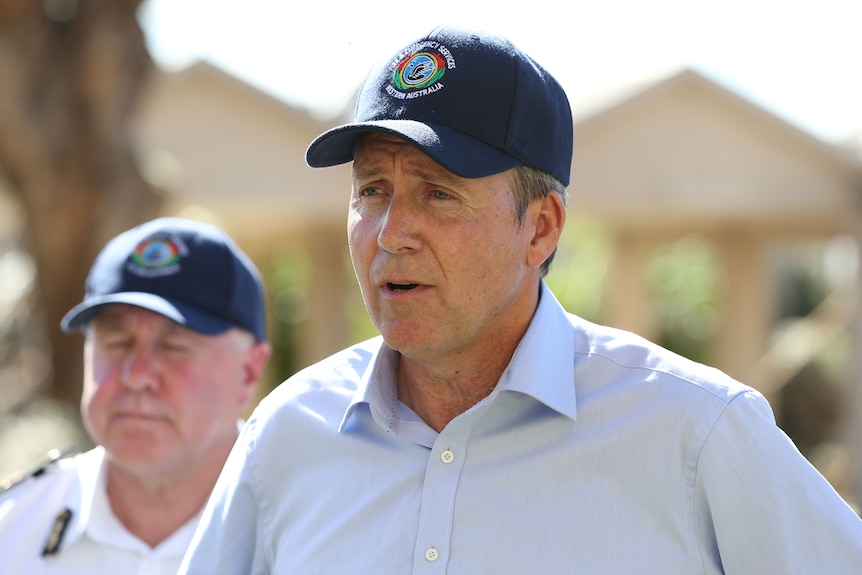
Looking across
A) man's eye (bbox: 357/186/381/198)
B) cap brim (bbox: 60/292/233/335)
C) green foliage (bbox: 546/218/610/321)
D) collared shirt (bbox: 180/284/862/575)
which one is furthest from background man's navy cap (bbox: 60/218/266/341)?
green foliage (bbox: 546/218/610/321)

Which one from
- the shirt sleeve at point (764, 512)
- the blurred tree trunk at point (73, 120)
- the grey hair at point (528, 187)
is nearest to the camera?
the shirt sleeve at point (764, 512)

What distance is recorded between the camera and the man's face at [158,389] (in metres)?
2.86

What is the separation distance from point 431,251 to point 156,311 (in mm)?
1245

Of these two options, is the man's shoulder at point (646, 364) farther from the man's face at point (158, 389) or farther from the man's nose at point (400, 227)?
the man's face at point (158, 389)

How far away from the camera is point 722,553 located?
5.75 ft

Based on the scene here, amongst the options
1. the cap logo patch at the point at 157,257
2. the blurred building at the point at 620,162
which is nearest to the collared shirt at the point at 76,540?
the cap logo patch at the point at 157,257

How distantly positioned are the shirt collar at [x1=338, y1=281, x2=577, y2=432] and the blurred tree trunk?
591cm

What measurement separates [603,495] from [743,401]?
272 mm

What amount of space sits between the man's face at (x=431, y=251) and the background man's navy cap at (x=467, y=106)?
0.05 meters

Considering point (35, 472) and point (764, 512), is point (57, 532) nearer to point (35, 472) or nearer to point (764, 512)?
point (35, 472)

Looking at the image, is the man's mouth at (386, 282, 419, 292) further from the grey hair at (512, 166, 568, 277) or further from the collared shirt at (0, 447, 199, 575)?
the collared shirt at (0, 447, 199, 575)

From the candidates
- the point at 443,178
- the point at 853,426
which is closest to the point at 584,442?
the point at 443,178

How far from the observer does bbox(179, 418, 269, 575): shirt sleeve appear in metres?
2.11

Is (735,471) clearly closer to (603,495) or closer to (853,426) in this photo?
(603,495)
